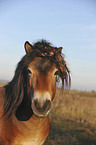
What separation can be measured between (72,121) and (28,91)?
762 cm

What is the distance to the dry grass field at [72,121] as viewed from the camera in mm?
6645

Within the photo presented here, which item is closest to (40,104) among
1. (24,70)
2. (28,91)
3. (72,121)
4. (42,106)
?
(42,106)

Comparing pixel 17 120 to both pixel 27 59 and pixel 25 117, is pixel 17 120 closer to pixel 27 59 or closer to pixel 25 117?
pixel 25 117

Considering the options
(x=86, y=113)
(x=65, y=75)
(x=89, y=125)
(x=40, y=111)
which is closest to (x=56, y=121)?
(x=89, y=125)

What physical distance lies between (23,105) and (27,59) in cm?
85

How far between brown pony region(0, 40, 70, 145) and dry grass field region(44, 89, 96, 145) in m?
0.76

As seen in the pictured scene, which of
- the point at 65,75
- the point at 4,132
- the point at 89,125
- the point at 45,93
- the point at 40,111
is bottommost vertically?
the point at 89,125

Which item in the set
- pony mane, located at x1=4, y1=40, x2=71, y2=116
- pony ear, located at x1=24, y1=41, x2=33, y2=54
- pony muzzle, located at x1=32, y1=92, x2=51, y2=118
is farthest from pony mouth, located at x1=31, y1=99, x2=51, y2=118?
pony ear, located at x1=24, y1=41, x2=33, y2=54

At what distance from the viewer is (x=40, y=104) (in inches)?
97.0

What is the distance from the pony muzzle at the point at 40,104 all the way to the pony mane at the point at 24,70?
1.64 feet

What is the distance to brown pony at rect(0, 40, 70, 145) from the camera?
2766mm

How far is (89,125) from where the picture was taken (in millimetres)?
9242

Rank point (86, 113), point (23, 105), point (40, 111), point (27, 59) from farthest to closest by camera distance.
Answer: point (86, 113) < point (23, 105) < point (27, 59) < point (40, 111)

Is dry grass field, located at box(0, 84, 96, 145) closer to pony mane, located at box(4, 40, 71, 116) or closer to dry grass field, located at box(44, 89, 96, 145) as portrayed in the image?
dry grass field, located at box(44, 89, 96, 145)
